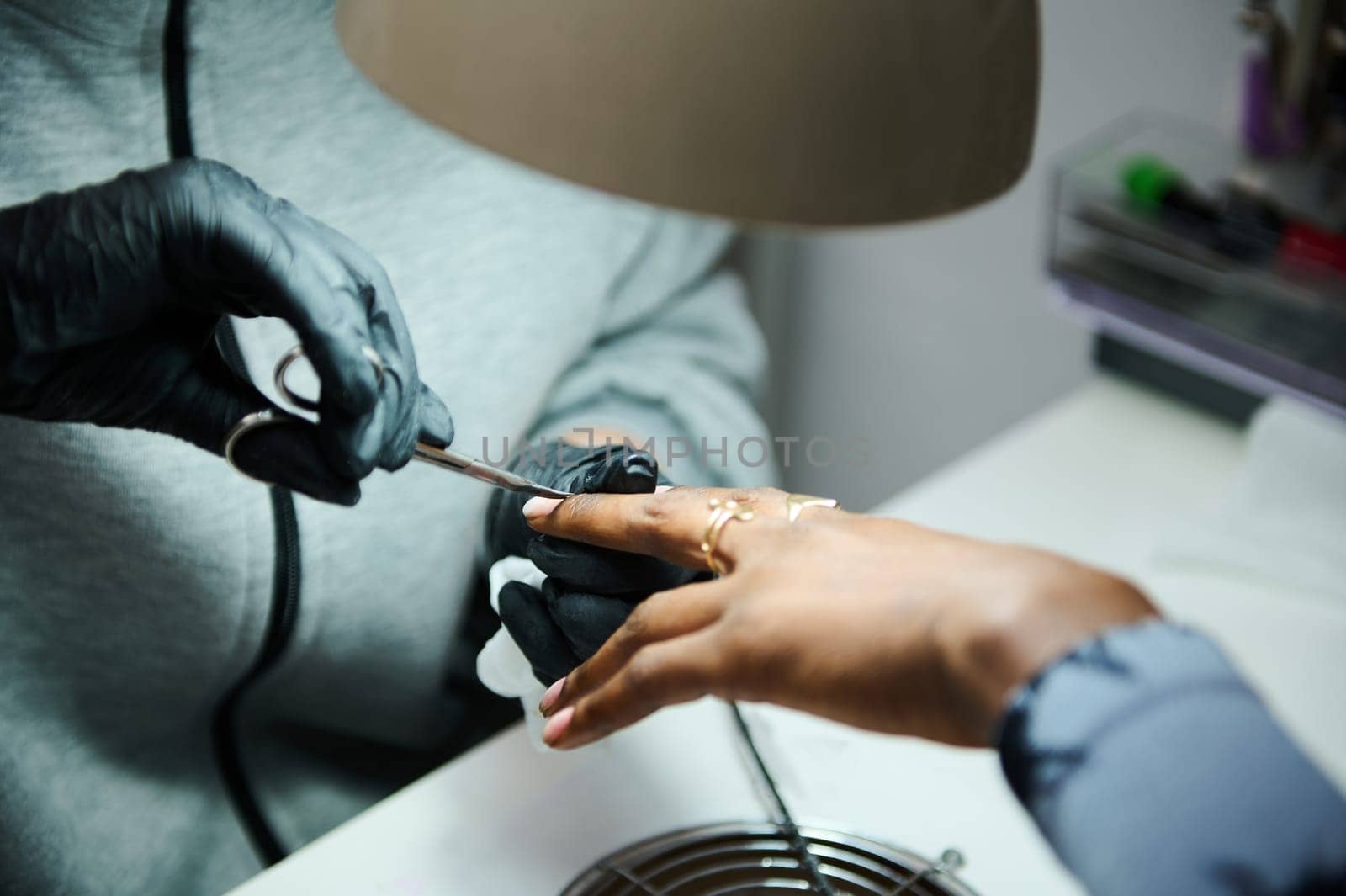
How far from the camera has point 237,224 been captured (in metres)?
0.43

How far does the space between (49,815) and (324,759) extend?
0.48 feet

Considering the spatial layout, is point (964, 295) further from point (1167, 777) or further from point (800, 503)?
point (1167, 777)

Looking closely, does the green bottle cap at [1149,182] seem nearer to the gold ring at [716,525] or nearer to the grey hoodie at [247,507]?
the grey hoodie at [247,507]

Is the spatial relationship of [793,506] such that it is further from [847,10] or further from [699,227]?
[699,227]

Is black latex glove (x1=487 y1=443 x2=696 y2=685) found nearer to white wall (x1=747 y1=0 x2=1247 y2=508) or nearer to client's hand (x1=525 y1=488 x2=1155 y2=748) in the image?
client's hand (x1=525 y1=488 x2=1155 y2=748)

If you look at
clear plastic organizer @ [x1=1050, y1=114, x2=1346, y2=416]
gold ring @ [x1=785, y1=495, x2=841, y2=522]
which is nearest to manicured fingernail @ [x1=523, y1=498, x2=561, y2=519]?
gold ring @ [x1=785, y1=495, x2=841, y2=522]

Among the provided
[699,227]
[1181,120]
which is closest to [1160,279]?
[1181,120]

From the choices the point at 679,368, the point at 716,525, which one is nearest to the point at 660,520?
the point at 716,525

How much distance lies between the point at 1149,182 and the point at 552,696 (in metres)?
0.71

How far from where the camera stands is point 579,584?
19.6 inches

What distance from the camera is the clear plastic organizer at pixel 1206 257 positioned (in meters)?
0.90

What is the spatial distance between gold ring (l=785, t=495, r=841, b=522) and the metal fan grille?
8.1 inches

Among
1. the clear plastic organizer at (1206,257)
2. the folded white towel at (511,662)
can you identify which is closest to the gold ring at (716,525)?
the folded white towel at (511,662)

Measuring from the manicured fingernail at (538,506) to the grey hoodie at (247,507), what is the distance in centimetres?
5
